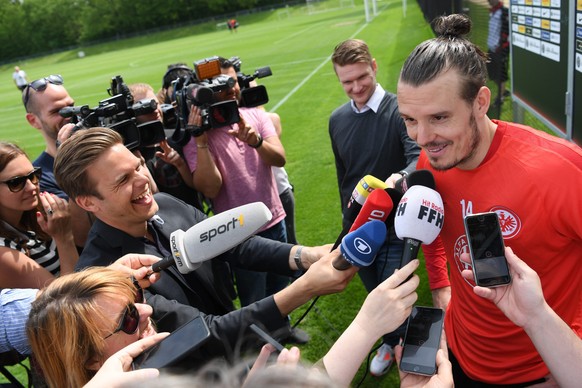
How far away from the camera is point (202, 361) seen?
1887 millimetres

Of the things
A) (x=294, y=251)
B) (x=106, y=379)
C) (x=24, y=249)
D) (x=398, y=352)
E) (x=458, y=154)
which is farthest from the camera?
(x=24, y=249)

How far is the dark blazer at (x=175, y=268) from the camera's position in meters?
2.26

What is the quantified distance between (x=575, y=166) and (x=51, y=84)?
12.1 ft

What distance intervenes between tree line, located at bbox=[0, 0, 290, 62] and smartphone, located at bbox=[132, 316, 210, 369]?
206ft

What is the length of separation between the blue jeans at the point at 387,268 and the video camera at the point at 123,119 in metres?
1.73

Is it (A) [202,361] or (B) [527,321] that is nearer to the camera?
(B) [527,321]

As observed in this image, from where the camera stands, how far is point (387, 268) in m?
3.33

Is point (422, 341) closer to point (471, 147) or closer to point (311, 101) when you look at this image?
point (471, 147)

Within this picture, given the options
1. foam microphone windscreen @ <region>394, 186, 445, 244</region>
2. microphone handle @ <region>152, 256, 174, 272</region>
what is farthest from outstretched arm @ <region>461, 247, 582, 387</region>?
microphone handle @ <region>152, 256, 174, 272</region>

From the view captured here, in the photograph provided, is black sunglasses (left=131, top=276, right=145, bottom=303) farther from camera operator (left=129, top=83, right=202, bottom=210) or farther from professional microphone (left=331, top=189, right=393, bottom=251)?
→ camera operator (left=129, top=83, right=202, bottom=210)

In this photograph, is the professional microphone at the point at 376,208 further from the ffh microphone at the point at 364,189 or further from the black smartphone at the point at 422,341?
the black smartphone at the point at 422,341

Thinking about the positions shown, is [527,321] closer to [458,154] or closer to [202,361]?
[458,154]

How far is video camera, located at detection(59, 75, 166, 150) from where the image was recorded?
3.02 metres

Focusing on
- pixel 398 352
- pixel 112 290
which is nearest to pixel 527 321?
pixel 398 352
